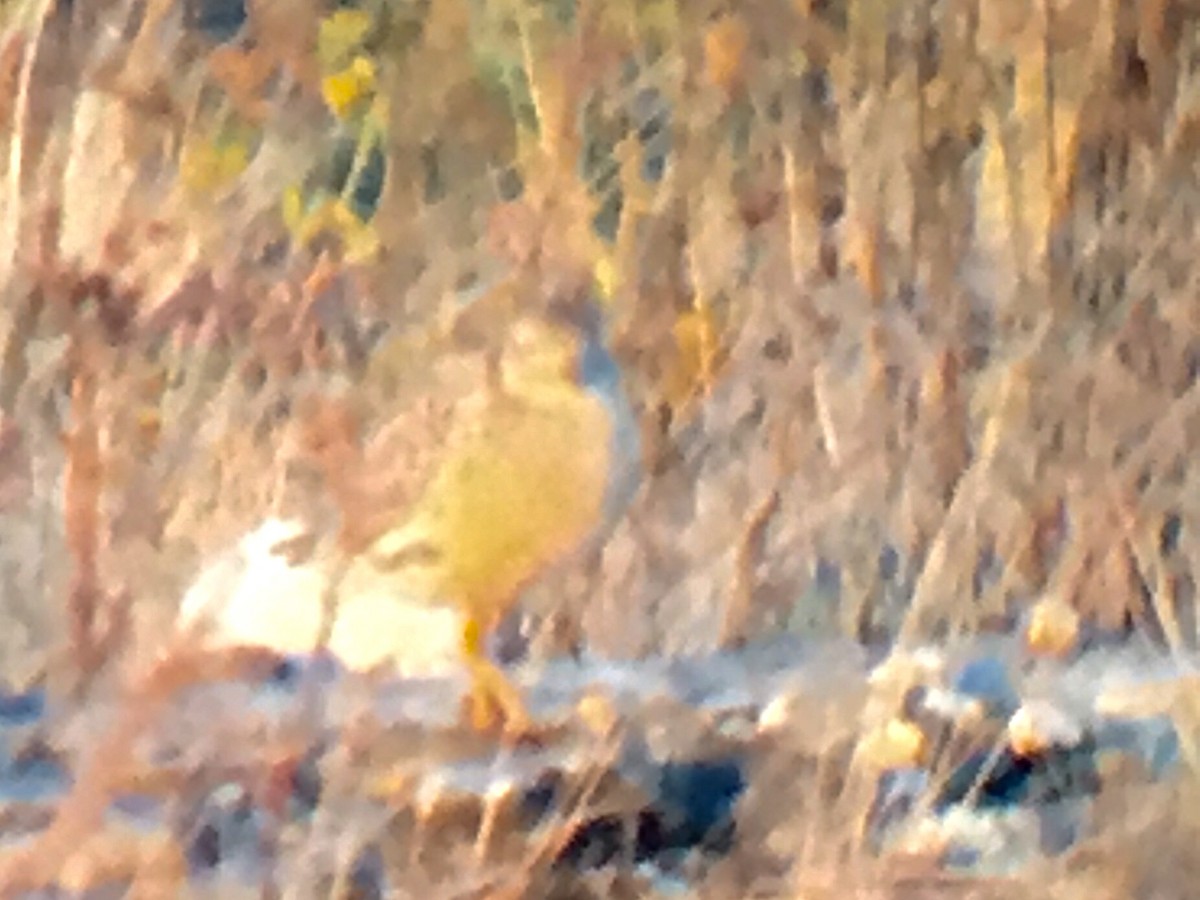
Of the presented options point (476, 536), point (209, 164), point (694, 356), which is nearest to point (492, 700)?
point (476, 536)

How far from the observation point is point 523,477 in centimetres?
121

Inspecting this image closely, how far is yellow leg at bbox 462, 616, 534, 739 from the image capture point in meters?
1.15

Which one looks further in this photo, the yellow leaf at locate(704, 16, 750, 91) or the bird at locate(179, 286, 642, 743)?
the yellow leaf at locate(704, 16, 750, 91)

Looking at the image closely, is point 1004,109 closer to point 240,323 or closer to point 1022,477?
point 1022,477

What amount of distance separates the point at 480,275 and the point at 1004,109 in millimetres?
465

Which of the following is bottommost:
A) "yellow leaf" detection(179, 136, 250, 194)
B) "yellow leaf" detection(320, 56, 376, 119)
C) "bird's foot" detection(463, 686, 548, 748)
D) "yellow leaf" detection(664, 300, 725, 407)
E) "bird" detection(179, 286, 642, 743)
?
"bird's foot" detection(463, 686, 548, 748)

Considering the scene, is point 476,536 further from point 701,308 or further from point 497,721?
point 701,308

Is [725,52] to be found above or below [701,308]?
above

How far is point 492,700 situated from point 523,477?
177mm

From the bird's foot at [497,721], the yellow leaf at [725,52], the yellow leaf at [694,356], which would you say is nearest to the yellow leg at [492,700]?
the bird's foot at [497,721]

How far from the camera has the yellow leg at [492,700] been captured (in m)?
1.15

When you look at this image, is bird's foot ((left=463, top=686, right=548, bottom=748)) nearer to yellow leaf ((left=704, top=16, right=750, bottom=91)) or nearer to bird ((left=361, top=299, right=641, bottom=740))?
bird ((left=361, top=299, right=641, bottom=740))

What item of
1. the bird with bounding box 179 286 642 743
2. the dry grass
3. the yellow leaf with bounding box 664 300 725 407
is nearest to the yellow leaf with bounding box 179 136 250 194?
the dry grass

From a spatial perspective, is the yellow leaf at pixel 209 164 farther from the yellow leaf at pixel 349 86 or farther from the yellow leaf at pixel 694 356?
the yellow leaf at pixel 694 356
